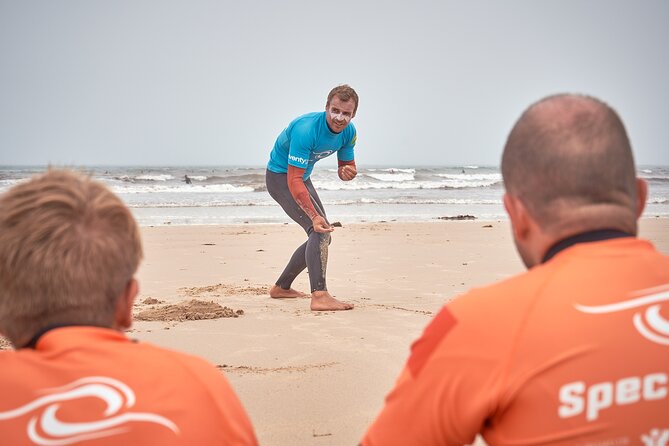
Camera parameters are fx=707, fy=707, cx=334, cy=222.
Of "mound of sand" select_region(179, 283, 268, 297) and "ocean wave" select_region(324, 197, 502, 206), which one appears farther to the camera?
"ocean wave" select_region(324, 197, 502, 206)

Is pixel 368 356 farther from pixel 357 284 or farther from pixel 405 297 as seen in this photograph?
pixel 357 284

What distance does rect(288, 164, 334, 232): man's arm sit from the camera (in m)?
6.12

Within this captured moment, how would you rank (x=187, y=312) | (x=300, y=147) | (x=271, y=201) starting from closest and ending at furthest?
(x=187, y=312) → (x=300, y=147) → (x=271, y=201)

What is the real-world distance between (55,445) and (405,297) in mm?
5244

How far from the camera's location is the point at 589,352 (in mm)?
1347

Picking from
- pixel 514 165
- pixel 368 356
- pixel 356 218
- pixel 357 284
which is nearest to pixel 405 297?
pixel 357 284

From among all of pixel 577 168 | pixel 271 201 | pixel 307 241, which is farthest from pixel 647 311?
pixel 271 201

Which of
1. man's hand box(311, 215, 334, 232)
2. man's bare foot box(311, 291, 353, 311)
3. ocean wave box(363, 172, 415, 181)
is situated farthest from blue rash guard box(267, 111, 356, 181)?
ocean wave box(363, 172, 415, 181)

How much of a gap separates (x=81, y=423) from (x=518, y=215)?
1013 millimetres

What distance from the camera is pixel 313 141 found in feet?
19.9

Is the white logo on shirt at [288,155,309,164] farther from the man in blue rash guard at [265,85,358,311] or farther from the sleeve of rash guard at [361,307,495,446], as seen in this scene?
the sleeve of rash guard at [361,307,495,446]

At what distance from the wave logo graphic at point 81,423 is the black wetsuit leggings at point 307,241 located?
15.5 feet

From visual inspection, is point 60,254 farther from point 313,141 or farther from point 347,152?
point 347,152

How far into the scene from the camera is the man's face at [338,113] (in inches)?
233
